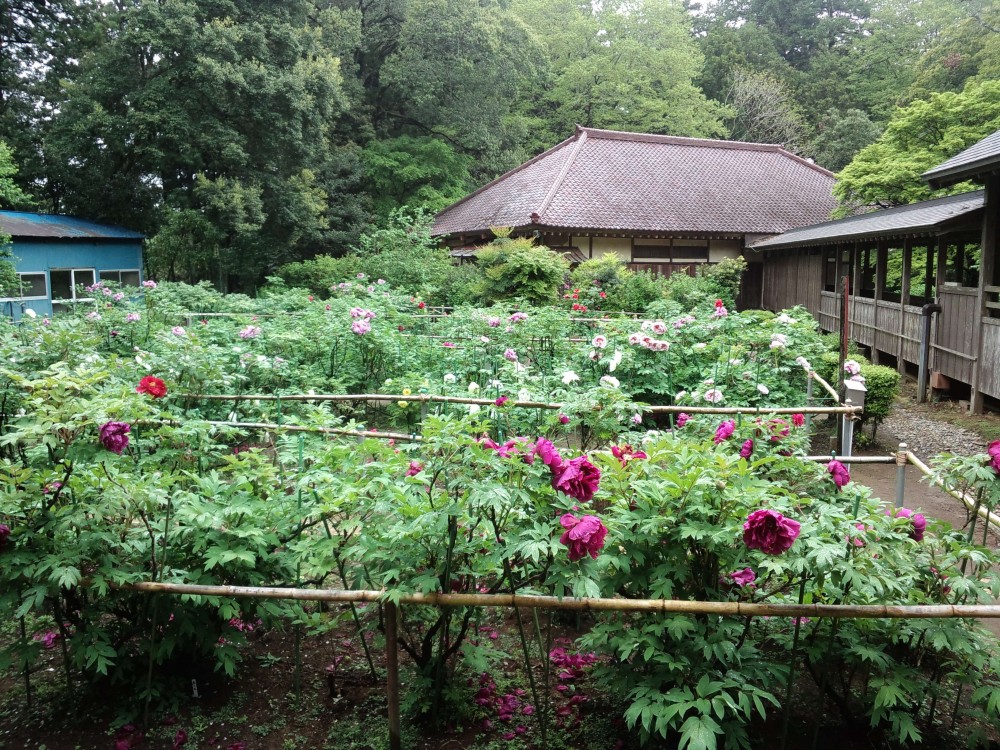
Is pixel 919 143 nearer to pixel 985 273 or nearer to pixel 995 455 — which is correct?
pixel 985 273

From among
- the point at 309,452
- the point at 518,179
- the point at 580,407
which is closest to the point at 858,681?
the point at 580,407

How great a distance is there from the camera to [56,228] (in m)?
20.1

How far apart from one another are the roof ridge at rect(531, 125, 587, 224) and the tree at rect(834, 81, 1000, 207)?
701 cm

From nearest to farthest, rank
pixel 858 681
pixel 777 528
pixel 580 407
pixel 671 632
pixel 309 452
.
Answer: pixel 777 528 < pixel 671 632 < pixel 858 681 < pixel 309 452 < pixel 580 407

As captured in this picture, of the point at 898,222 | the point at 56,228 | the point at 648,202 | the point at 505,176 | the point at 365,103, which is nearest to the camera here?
the point at 898,222

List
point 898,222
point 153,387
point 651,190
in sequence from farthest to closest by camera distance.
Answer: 1. point 651,190
2. point 898,222
3. point 153,387

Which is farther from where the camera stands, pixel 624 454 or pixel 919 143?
pixel 919 143

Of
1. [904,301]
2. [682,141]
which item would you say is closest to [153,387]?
[904,301]

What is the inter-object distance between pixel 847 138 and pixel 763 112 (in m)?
5.58

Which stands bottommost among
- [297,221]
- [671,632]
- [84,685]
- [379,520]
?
[84,685]

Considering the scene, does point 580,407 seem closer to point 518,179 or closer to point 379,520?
point 379,520

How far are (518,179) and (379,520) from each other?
20.7 m

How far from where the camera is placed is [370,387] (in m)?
7.86

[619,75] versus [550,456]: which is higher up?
[619,75]
